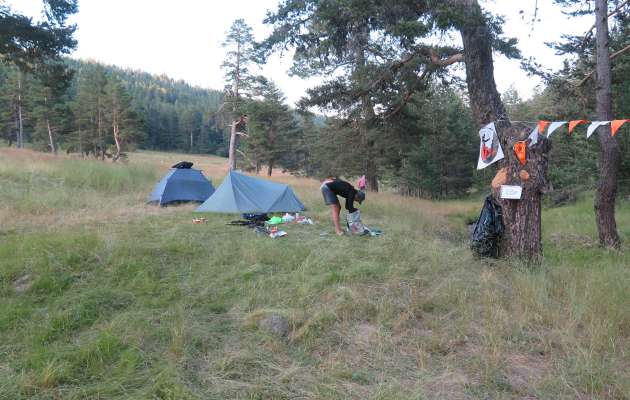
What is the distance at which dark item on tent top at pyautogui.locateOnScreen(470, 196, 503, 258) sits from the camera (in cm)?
519

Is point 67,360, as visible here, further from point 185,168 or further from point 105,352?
point 185,168

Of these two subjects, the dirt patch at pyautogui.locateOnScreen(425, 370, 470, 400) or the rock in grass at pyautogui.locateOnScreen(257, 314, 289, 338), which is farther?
the rock in grass at pyautogui.locateOnScreen(257, 314, 289, 338)

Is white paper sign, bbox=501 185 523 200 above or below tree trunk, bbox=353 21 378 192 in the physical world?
below

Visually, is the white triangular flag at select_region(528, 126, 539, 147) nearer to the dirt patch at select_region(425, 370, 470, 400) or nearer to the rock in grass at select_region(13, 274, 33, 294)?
the dirt patch at select_region(425, 370, 470, 400)

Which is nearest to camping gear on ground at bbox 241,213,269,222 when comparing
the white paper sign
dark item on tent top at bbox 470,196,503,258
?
dark item on tent top at bbox 470,196,503,258

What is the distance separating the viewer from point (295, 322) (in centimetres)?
324

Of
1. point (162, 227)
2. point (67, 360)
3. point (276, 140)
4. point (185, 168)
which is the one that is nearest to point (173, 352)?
point (67, 360)

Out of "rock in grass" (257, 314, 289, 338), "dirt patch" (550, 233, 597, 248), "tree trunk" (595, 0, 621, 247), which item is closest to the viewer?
"rock in grass" (257, 314, 289, 338)

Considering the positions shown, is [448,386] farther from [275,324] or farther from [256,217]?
[256,217]

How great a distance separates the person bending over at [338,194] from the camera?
7.46 meters

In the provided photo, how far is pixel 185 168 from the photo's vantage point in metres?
11.6

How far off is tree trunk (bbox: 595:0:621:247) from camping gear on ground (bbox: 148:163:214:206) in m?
9.83

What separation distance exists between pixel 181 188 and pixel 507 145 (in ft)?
29.0

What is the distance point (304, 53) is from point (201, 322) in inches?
274
